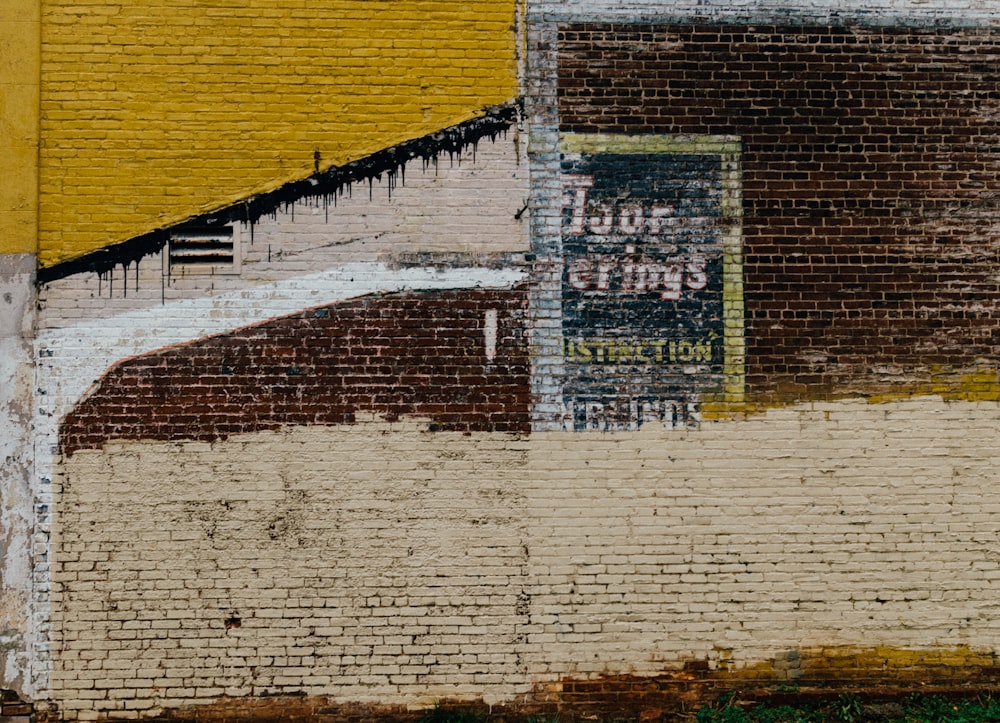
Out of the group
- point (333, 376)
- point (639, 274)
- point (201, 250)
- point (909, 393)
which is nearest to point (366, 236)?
point (333, 376)

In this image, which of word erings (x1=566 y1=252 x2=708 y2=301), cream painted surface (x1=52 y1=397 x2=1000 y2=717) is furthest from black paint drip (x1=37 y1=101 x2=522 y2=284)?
cream painted surface (x1=52 y1=397 x2=1000 y2=717)

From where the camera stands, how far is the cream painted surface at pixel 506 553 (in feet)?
17.8

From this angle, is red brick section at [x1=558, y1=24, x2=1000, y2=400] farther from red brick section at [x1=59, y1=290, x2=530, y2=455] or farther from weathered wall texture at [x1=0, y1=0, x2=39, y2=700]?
weathered wall texture at [x1=0, y1=0, x2=39, y2=700]

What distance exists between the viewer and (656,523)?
5.58 metres

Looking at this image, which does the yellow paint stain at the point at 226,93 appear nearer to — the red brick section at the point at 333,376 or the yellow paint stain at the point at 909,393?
the red brick section at the point at 333,376

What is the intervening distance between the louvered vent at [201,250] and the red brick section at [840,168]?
294 centimetres

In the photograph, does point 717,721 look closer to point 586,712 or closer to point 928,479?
point 586,712

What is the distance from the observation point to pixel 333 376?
5570 mm

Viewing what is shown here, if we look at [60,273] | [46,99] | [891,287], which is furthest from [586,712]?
[46,99]

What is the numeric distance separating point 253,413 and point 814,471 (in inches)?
182

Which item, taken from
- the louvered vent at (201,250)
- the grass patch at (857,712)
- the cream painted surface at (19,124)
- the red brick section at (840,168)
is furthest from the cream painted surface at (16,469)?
the grass patch at (857,712)

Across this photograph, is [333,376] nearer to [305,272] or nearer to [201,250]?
[305,272]

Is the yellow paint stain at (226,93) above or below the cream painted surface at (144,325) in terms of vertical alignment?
above

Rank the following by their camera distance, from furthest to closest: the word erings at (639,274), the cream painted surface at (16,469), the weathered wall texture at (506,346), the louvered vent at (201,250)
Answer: the word erings at (639,274) → the louvered vent at (201,250) → the weathered wall texture at (506,346) → the cream painted surface at (16,469)
